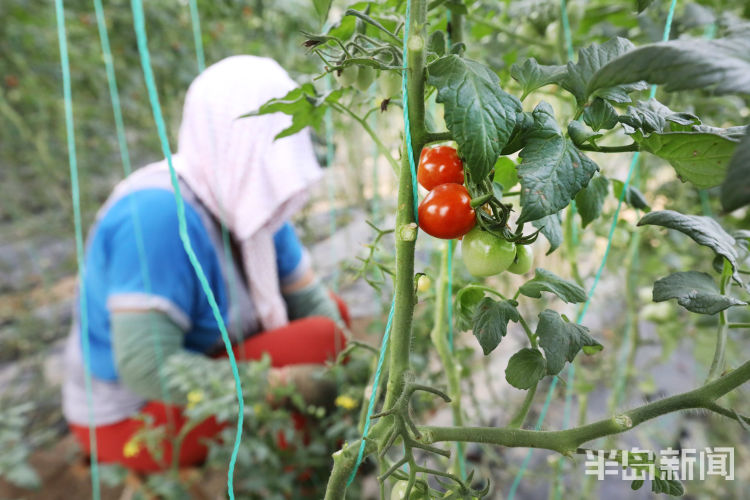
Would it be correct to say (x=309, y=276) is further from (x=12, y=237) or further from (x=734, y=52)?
(x=12, y=237)

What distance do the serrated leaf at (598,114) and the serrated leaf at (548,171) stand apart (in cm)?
3

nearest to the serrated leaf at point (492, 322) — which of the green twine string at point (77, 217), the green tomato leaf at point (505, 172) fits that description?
the green tomato leaf at point (505, 172)

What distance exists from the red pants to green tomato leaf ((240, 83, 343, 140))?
0.76 metres

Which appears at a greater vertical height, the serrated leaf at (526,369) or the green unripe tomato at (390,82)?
the green unripe tomato at (390,82)

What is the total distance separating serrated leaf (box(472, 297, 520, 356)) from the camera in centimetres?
33

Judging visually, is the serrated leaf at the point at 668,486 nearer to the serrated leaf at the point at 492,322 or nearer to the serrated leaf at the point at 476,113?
the serrated leaf at the point at 492,322

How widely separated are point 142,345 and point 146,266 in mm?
168

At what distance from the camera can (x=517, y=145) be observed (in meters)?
0.32

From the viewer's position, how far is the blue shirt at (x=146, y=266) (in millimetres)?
1000

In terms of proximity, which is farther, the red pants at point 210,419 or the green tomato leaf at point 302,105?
the red pants at point 210,419

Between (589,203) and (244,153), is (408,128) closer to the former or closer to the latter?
(589,203)

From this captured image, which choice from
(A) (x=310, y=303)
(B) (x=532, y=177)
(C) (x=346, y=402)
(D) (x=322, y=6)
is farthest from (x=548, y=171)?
(A) (x=310, y=303)

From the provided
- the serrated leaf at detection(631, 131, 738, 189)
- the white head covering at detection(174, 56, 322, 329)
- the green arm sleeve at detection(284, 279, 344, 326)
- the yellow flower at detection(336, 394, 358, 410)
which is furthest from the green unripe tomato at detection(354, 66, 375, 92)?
the green arm sleeve at detection(284, 279, 344, 326)

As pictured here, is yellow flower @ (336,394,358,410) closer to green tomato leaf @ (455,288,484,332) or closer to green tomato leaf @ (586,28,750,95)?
green tomato leaf @ (455,288,484,332)
